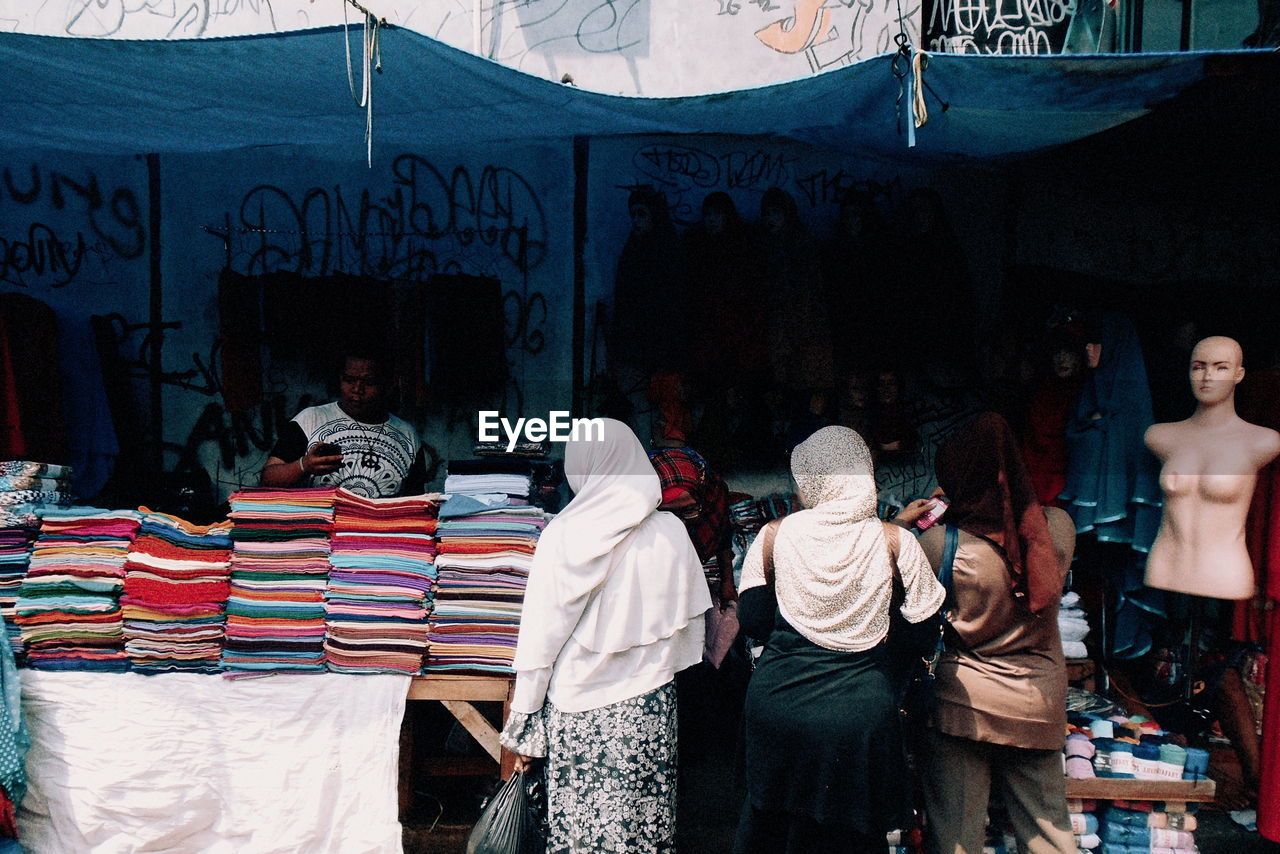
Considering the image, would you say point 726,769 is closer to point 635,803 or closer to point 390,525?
point 635,803

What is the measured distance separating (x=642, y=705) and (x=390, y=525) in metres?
1.17

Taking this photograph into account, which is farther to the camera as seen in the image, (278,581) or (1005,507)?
(278,581)

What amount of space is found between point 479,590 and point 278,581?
0.74 metres

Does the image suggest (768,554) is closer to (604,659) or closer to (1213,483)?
(604,659)

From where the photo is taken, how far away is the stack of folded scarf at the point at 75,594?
333cm

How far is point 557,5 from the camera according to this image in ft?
14.8

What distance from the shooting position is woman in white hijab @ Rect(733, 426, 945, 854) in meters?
2.64

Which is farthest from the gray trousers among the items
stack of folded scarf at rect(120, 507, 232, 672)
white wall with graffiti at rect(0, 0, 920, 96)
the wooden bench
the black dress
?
white wall with graffiti at rect(0, 0, 920, 96)

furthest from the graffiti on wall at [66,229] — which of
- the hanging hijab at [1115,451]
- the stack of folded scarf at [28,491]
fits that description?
the hanging hijab at [1115,451]

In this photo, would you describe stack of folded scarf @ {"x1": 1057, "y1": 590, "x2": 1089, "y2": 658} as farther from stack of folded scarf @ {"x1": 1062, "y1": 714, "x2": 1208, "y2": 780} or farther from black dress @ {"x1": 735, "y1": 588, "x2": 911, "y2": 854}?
black dress @ {"x1": 735, "y1": 588, "x2": 911, "y2": 854}

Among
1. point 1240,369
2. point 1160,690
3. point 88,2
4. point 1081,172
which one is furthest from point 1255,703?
point 88,2

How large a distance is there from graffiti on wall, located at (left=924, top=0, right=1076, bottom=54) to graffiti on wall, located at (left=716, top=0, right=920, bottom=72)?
276 mm

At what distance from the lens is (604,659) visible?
9.15ft

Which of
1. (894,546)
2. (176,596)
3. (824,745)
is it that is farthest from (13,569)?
(894,546)
